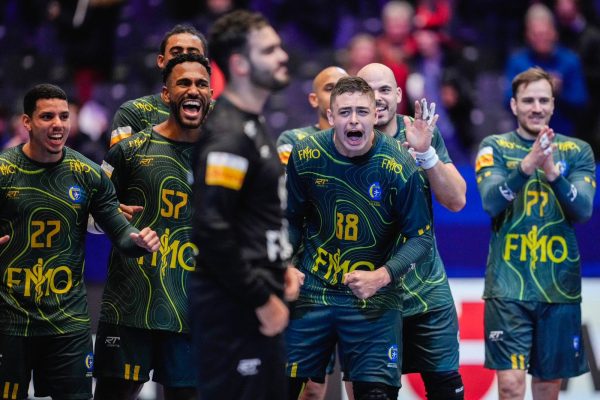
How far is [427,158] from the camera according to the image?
22.9 feet

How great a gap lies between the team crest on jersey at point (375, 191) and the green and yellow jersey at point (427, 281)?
21.7 inches

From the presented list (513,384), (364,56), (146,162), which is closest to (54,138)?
(146,162)

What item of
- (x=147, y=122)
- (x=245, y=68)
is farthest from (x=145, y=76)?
(x=245, y=68)

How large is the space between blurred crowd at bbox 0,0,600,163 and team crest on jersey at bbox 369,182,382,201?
4649 millimetres

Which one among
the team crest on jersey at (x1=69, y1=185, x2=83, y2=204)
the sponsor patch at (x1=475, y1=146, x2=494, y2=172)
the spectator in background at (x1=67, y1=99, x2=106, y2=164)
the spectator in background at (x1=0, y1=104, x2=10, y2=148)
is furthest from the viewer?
the spectator in background at (x1=0, y1=104, x2=10, y2=148)

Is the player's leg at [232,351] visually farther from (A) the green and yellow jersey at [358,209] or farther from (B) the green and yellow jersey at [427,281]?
(B) the green and yellow jersey at [427,281]

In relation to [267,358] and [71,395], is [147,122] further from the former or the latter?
[267,358]

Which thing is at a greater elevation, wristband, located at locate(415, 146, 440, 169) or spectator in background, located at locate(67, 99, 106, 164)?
spectator in background, located at locate(67, 99, 106, 164)

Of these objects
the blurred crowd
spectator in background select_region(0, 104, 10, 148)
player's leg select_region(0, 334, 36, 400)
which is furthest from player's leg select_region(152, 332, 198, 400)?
spectator in background select_region(0, 104, 10, 148)

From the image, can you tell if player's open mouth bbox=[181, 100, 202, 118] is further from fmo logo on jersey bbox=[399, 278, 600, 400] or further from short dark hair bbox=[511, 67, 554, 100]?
fmo logo on jersey bbox=[399, 278, 600, 400]

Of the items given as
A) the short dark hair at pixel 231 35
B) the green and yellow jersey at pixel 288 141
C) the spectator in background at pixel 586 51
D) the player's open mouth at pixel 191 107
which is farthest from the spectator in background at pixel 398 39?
the short dark hair at pixel 231 35

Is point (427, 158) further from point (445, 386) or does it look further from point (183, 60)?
point (183, 60)

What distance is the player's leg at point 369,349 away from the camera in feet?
21.7

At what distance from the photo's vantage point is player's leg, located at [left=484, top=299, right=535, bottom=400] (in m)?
7.84
